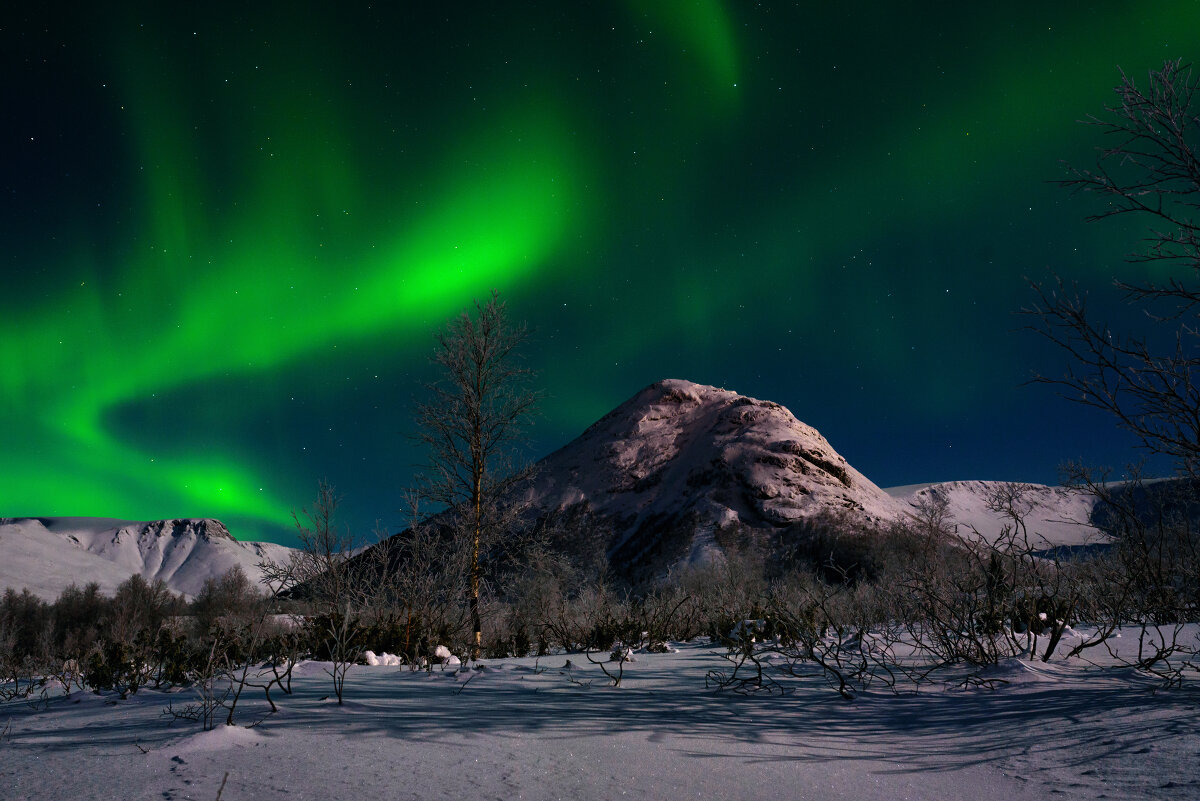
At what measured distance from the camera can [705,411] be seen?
8856 cm

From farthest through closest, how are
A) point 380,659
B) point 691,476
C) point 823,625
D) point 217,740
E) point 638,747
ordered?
1. point 691,476
2. point 380,659
3. point 823,625
4. point 638,747
5. point 217,740

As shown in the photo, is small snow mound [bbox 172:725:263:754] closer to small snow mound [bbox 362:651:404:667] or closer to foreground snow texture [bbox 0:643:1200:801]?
foreground snow texture [bbox 0:643:1200:801]

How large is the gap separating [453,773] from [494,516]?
10473 millimetres

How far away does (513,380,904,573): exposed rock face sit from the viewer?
2370 inches

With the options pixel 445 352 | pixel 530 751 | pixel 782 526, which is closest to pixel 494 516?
pixel 445 352

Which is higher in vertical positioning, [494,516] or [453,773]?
[494,516]

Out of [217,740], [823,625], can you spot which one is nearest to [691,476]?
[823,625]

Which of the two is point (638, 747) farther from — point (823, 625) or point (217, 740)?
point (823, 625)

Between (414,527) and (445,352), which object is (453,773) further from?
(445,352)

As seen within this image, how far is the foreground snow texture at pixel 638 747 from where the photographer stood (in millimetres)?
1613

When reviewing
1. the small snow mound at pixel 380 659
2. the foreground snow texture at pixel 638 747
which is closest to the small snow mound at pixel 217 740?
the foreground snow texture at pixel 638 747

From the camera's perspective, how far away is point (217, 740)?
1.94m

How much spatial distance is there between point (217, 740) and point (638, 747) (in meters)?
1.36

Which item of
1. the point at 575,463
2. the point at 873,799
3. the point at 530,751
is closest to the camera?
the point at 873,799
